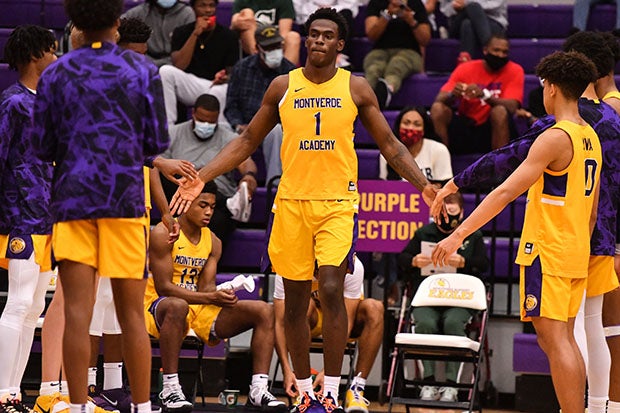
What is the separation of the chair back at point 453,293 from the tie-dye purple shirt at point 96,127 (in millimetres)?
3821

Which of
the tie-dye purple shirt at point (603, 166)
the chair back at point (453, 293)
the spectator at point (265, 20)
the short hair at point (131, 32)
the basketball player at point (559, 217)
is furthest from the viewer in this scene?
the spectator at point (265, 20)

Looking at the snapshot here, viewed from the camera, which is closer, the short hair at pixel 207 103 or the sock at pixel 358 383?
the sock at pixel 358 383

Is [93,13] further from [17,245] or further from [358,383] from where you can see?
[358,383]

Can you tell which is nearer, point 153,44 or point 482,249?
point 482,249

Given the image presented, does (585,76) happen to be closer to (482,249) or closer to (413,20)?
(482,249)

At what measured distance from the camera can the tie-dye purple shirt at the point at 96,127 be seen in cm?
504

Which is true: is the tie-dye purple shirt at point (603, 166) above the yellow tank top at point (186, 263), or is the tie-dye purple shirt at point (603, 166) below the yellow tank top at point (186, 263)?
above

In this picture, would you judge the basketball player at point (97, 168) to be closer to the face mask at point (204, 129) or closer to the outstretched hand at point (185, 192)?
the outstretched hand at point (185, 192)

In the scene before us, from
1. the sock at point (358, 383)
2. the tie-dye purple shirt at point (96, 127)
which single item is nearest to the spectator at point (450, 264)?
the sock at point (358, 383)

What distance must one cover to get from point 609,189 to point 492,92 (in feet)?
15.2

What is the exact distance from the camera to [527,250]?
5.95 metres

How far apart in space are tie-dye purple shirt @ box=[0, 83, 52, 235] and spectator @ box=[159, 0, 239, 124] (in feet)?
14.3

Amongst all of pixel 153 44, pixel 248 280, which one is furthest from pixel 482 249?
pixel 153 44

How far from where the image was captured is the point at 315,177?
661 centimetres
